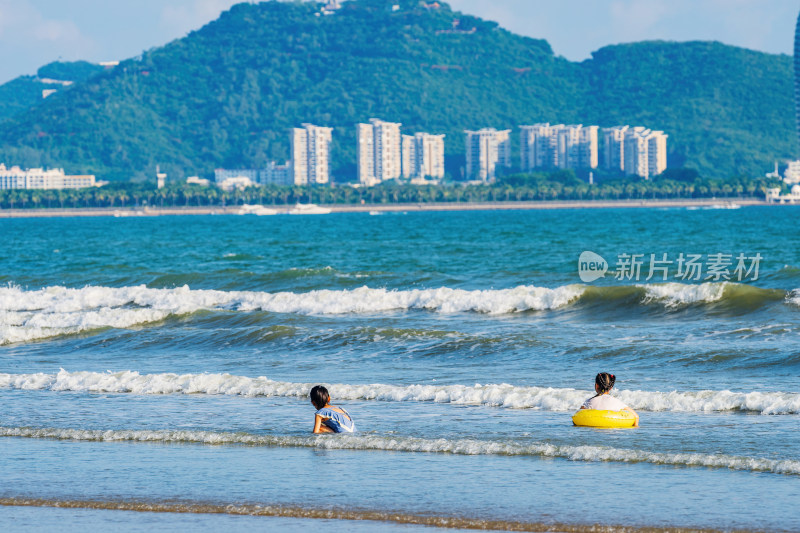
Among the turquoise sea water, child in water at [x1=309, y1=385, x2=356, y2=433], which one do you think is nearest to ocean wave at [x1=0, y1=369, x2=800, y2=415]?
the turquoise sea water

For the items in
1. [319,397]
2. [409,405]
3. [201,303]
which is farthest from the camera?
[201,303]

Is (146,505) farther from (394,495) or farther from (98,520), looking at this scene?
(394,495)

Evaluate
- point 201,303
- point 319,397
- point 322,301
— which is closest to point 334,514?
point 319,397

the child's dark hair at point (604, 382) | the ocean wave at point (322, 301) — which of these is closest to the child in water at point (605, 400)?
the child's dark hair at point (604, 382)

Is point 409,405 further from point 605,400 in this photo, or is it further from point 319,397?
point 605,400

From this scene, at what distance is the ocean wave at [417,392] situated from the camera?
1454cm

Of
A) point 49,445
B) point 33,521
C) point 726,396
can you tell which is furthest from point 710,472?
point 49,445

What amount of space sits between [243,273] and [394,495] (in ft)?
106

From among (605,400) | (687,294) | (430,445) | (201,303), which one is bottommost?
(201,303)

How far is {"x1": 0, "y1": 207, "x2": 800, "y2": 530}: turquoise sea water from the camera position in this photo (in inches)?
413

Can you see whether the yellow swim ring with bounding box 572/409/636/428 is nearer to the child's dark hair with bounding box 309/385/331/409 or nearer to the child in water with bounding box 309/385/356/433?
the child in water with bounding box 309/385/356/433

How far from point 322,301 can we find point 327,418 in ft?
57.7

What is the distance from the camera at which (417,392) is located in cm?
1614

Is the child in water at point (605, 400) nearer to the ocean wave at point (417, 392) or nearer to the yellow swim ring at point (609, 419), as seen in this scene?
the yellow swim ring at point (609, 419)
